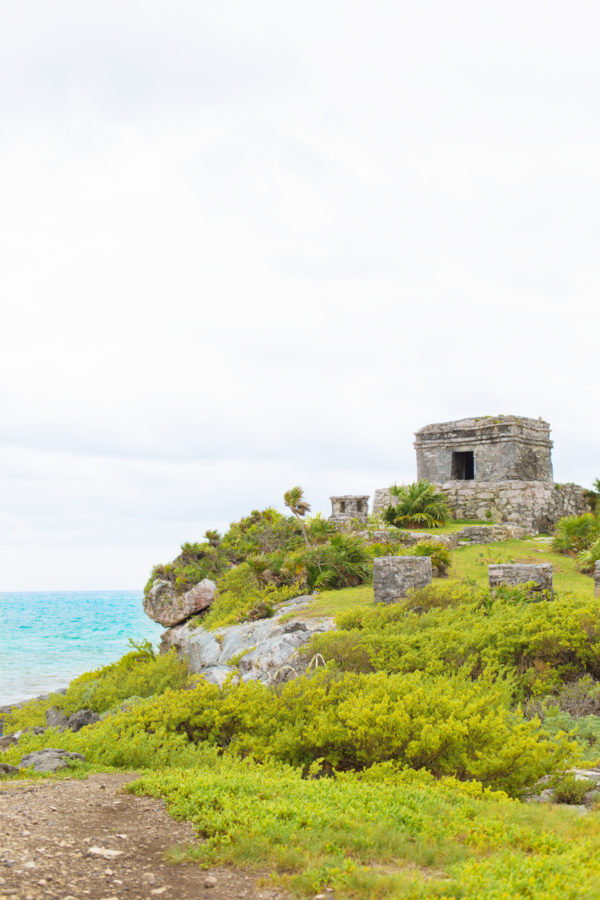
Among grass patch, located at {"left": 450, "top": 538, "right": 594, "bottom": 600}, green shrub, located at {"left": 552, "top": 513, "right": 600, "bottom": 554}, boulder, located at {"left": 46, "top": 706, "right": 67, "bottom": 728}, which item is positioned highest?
green shrub, located at {"left": 552, "top": 513, "right": 600, "bottom": 554}

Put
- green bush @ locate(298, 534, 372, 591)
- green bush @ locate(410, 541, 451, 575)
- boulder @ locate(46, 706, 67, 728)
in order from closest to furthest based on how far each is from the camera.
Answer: boulder @ locate(46, 706, 67, 728) → green bush @ locate(410, 541, 451, 575) → green bush @ locate(298, 534, 372, 591)

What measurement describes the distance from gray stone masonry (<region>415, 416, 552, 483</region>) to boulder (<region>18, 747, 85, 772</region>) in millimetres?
19486

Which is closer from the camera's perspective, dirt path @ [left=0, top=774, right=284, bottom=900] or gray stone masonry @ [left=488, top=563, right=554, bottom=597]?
dirt path @ [left=0, top=774, right=284, bottom=900]

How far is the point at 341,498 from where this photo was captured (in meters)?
24.9

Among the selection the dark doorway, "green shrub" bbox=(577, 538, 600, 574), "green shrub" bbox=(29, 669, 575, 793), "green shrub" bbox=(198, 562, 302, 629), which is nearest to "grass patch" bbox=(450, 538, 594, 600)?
"green shrub" bbox=(577, 538, 600, 574)

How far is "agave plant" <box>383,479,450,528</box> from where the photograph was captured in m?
21.9

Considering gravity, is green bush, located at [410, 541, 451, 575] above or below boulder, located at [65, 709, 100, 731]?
above

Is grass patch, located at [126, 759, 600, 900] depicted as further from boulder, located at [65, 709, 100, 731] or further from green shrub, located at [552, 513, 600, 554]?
green shrub, located at [552, 513, 600, 554]

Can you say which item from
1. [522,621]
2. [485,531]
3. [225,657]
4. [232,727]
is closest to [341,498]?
[485,531]

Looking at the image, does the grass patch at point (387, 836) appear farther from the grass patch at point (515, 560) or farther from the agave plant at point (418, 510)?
the agave plant at point (418, 510)

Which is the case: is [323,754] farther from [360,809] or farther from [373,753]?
[360,809]

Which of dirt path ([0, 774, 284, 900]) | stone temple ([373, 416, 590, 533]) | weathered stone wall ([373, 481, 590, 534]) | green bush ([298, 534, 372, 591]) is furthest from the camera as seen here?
stone temple ([373, 416, 590, 533])

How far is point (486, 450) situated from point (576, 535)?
231 inches

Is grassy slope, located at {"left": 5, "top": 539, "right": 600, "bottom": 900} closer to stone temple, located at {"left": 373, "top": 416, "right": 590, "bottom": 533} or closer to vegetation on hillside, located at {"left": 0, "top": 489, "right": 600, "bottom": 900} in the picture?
vegetation on hillside, located at {"left": 0, "top": 489, "right": 600, "bottom": 900}
